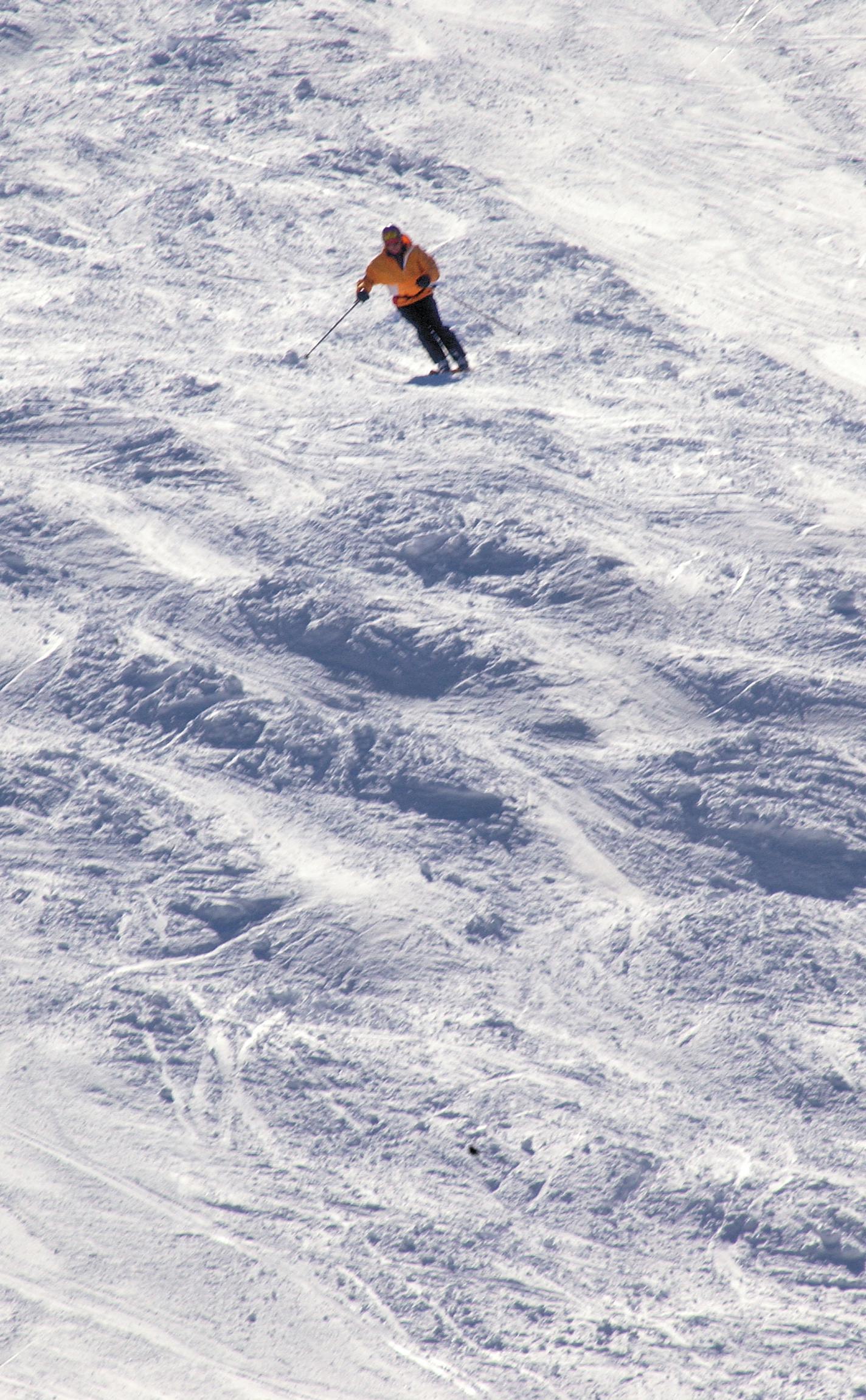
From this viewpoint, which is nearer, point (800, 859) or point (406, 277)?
point (406, 277)

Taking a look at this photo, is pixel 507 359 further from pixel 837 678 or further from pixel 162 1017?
pixel 162 1017

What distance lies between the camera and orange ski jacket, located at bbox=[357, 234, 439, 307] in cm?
1658

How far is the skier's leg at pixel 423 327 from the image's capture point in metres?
17.4

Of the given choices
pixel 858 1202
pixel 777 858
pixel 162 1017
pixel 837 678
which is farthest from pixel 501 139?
pixel 858 1202

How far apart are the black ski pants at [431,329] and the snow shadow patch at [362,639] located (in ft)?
15.5

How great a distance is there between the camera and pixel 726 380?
23.4 metres

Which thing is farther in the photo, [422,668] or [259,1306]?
[422,668]

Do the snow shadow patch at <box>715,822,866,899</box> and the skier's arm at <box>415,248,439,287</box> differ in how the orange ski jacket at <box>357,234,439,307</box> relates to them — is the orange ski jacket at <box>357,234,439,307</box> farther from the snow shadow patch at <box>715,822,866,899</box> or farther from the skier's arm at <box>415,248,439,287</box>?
the snow shadow patch at <box>715,822,866,899</box>

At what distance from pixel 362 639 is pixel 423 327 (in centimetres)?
556

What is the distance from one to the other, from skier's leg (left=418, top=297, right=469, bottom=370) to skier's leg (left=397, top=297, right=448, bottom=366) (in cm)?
3

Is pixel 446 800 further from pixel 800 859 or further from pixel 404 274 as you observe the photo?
pixel 404 274

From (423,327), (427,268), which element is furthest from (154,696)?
(427,268)

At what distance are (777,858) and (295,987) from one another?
627cm

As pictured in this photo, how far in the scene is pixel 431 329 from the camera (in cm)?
1775
